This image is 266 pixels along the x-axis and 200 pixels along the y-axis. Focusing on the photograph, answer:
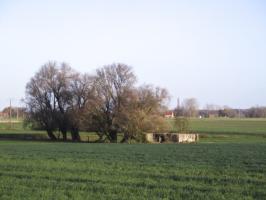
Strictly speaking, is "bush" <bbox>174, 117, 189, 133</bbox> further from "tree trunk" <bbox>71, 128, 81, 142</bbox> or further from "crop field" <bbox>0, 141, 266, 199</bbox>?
"crop field" <bbox>0, 141, 266, 199</bbox>

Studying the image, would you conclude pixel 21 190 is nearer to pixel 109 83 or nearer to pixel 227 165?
pixel 227 165

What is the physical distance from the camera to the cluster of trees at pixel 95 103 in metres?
61.3

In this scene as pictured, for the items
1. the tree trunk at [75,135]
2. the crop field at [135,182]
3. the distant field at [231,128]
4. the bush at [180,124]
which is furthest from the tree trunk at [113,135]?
the crop field at [135,182]

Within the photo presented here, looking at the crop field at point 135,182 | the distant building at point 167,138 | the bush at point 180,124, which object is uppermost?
the bush at point 180,124

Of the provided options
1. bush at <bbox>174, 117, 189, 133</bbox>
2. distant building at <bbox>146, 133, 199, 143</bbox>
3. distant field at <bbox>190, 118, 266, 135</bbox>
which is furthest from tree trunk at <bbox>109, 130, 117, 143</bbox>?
distant field at <bbox>190, 118, 266, 135</bbox>

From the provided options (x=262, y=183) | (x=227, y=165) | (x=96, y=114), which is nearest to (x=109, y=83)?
(x=96, y=114)

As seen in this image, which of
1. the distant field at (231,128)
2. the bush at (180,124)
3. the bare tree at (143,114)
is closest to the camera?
the bare tree at (143,114)

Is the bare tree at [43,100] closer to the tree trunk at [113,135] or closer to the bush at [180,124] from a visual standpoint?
the tree trunk at [113,135]

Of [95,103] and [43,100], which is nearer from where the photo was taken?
[95,103]

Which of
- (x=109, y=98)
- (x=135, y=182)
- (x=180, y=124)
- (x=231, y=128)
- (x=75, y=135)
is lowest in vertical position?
(x=75, y=135)

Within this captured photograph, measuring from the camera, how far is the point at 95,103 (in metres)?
62.8

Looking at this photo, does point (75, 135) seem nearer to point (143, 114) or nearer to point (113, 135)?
point (113, 135)

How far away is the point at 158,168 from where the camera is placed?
19484 mm

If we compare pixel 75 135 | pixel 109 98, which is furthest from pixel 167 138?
pixel 75 135
